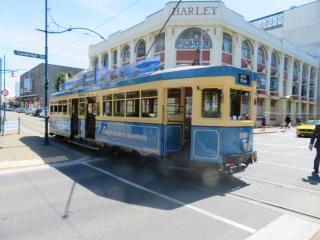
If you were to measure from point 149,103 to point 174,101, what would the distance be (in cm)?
79

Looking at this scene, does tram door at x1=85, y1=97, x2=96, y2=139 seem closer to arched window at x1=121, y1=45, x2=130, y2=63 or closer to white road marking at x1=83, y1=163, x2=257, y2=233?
white road marking at x1=83, y1=163, x2=257, y2=233

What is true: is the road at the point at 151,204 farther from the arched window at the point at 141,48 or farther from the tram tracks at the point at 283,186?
the arched window at the point at 141,48

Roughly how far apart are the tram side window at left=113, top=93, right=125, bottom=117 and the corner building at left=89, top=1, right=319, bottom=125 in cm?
1591

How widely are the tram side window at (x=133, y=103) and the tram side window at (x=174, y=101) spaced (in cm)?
109

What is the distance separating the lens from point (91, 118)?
13188 mm

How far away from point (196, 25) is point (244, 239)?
89.6ft

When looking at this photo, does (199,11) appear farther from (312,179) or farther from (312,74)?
(312,74)

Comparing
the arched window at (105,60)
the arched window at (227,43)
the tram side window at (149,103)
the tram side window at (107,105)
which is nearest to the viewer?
the tram side window at (149,103)

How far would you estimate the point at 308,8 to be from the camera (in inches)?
2142

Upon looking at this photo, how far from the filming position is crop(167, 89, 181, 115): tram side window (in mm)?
9016

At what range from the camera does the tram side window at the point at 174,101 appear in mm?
9016

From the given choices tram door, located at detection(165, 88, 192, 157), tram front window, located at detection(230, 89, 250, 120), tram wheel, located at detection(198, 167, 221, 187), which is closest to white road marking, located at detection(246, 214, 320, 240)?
tram wheel, located at detection(198, 167, 221, 187)

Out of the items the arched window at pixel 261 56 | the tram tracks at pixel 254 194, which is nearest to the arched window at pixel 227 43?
the arched window at pixel 261 56

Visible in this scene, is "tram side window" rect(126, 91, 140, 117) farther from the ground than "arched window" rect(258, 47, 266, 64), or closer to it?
closer to it
